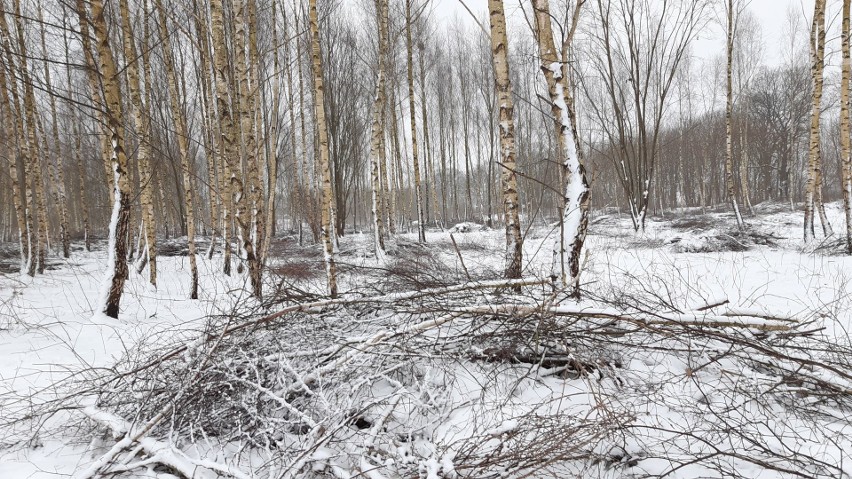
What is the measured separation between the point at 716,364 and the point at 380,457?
2134 mm

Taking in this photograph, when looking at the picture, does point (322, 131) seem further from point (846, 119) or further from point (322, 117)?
point (846, 119)

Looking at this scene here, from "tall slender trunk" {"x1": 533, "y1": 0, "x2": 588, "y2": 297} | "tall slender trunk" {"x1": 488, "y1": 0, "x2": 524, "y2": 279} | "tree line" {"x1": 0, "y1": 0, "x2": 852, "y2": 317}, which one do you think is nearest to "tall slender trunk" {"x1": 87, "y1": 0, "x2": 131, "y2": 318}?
"tree line" {"x1": 0, "y1": 0, "x2": 852, "y2": 317}

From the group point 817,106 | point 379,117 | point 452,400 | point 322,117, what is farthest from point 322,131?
point 817,106

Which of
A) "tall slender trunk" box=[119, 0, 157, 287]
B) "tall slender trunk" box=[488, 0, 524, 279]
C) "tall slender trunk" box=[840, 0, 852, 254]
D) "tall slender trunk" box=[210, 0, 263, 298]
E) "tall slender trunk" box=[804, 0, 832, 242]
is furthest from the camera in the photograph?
"tall slender trunk" box=[804, 0, 832, 242]

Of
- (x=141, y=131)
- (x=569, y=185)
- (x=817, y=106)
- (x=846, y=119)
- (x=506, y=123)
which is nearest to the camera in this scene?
(x=569, y=185)

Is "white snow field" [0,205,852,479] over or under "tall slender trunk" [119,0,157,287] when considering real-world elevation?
under

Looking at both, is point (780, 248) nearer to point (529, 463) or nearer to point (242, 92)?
point (529, 463)

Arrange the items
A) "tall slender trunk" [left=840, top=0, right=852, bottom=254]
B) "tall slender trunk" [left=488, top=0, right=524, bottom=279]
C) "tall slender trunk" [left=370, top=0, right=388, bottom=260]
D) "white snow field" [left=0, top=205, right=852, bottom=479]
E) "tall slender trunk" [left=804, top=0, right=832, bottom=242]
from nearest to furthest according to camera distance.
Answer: "white snow field" [left=0, top=205, right=852, bottom=479], "tall slender trunk" [left=488, top=0, right=524, bottom=279], "tall slender trunk" [left=840, top=0, right=852, bottom=254], "tall slender trunk" [left=804, top=0, right=832, bottom=242], "tall slender trunk" [left=370, top=0, right=388, bottom=260]

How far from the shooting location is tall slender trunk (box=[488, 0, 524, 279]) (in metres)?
4.40

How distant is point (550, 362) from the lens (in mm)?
2551

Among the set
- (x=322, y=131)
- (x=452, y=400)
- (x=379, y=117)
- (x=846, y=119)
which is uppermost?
(x=379, y=117)

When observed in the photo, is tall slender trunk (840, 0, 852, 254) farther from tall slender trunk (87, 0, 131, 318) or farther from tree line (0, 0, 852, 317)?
tall slender trunk (87, 0, 131, 318)

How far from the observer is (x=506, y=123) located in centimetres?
484

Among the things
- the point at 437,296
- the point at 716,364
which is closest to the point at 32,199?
the point at 437,296
